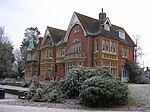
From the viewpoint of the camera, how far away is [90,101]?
54.2 feet

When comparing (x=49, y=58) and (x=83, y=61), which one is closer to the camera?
(x=83, y=61)

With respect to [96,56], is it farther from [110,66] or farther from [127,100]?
[127,100]

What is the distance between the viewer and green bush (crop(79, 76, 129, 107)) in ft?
53.6

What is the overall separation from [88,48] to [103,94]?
67.9ft

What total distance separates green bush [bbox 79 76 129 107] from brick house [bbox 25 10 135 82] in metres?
16.5

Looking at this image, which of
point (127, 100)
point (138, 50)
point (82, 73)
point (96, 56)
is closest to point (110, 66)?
point (96, 56)

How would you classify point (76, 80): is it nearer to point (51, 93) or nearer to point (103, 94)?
point (51, 93)

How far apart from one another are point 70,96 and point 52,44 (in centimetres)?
2576

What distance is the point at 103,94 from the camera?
53.5ft

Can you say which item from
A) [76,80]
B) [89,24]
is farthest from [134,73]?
[76,80]

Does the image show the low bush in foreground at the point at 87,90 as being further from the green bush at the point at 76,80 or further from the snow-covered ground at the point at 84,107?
the snow-covered ground at the point at 84,107

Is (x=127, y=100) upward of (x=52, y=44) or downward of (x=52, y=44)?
downward

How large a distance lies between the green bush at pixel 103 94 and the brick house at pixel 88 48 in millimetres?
16452

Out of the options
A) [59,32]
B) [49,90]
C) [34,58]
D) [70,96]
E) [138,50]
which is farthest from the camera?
[138,50]
